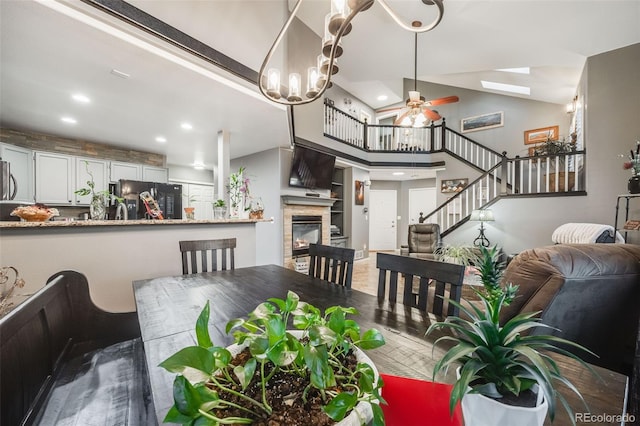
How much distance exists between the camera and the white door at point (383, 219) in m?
8.62

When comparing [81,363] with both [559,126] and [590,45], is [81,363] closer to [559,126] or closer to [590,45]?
[590,45]

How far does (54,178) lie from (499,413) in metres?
5.63

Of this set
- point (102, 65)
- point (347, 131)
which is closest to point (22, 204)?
point (102, 65)

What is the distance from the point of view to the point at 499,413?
0.40 metres

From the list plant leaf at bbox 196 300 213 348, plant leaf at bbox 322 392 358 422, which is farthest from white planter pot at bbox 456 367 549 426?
plant leaf at bbox 196 300 213 348

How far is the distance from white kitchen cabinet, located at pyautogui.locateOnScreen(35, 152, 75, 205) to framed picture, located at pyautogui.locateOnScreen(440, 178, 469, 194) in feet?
25.9

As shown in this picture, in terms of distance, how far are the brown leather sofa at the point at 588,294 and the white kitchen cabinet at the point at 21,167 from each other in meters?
5.58

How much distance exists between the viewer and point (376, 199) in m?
8.71

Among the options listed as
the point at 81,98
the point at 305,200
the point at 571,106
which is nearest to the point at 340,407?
the point at 81,98

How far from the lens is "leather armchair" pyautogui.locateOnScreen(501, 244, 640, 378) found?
1.22 meters

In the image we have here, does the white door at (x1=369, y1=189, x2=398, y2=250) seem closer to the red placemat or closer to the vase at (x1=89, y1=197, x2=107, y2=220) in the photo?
the vase at (x1=89, y1=197, x2=107, y2=220)

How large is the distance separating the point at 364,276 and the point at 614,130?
4.39 m

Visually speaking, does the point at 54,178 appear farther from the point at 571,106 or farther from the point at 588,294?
the point at 571,106

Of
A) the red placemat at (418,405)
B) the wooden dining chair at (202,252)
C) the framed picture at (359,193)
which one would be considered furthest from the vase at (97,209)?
the framed picture at (359,193)
